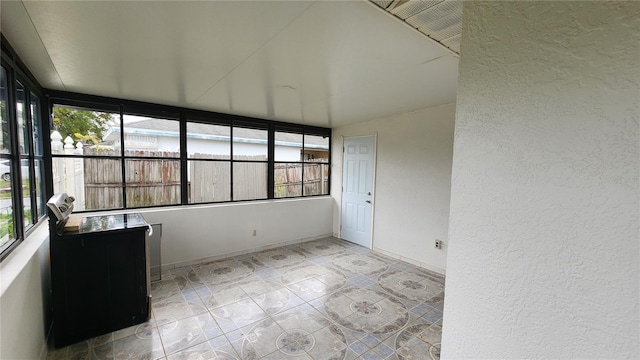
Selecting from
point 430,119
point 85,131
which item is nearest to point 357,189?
point 430,119

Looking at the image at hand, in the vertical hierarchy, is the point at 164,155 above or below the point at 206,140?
below

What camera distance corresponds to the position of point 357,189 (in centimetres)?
489

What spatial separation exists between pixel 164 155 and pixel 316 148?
8.85ft

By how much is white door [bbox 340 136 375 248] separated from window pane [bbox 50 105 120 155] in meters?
3.55

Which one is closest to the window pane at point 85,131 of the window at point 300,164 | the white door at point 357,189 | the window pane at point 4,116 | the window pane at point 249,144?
the window pane at point 4,116

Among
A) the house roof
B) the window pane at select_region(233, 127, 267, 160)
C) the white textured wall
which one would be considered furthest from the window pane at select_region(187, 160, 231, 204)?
the white textured wall

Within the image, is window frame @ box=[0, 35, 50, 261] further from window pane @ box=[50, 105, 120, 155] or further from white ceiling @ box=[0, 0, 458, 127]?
window pane @ box=[50, 105, 120, 155]

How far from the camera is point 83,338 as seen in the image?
2227 millimetres

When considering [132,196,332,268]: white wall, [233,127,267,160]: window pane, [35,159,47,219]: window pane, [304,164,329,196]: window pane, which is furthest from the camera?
[304,164,329,196]: window pane

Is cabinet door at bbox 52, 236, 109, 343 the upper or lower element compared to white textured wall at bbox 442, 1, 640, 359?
lower

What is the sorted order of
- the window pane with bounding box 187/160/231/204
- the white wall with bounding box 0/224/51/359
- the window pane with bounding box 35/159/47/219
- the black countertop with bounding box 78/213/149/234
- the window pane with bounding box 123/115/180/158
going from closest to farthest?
the white wall with bounding box 0/224/51/359, the black countertop with bounding box 78/213/149/234, the window pane with bounding box 35/159/47/219, the window pane with bounding box 123/115/180/158, the window pane with bounding box 187/160/231/204

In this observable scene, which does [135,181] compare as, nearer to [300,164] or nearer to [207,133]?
[207,133]

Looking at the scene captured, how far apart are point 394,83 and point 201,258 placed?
3.46 metres

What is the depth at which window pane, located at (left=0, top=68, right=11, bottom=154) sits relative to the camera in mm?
1732
